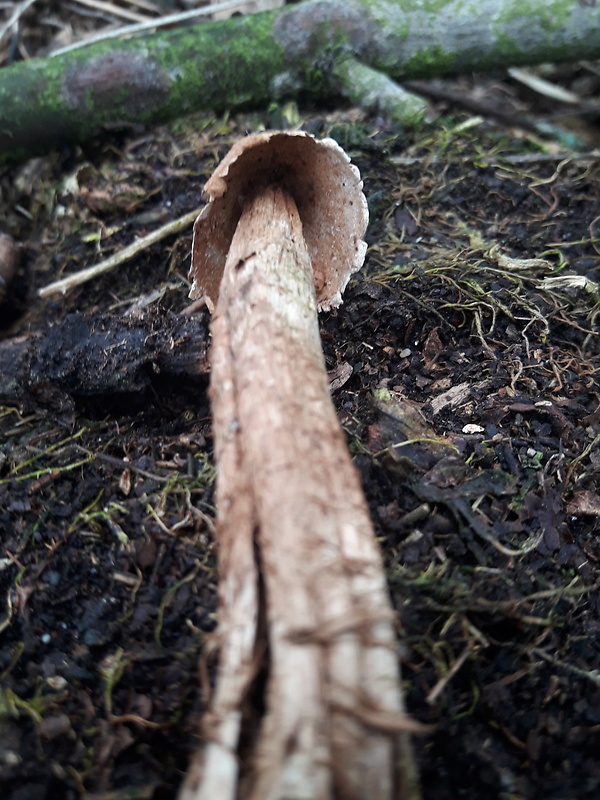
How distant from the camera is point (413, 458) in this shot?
2209 millimetres

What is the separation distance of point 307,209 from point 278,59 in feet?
6.07

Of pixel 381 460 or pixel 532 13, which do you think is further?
pixel 532 13

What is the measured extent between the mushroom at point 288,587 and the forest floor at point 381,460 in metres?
0.34

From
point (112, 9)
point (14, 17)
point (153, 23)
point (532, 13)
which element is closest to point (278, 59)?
point (153, 23)

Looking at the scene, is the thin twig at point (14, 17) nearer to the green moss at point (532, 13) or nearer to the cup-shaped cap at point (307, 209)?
Answer: the cup-shaped cap at point (307, 209)

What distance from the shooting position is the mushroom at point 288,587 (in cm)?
129

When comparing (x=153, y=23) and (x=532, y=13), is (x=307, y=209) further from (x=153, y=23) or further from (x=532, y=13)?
(x=532, y=13)

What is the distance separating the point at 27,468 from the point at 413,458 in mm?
1568

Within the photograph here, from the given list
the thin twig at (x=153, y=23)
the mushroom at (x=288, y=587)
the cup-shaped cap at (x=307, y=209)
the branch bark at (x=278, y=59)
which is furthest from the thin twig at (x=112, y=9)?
the mushroom at (x=288, y=587)

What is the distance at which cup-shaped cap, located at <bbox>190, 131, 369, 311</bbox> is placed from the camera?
243cm

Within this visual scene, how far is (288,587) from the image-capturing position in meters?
1.41

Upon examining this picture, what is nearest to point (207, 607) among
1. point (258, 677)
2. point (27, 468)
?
point (258, 677)

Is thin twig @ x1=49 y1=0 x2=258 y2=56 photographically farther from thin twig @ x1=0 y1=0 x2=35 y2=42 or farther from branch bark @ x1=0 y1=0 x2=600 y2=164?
thin twig @ x1=0 y1=0 x2=35 y2=42

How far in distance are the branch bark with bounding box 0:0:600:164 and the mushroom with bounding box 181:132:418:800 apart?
6.86ft
